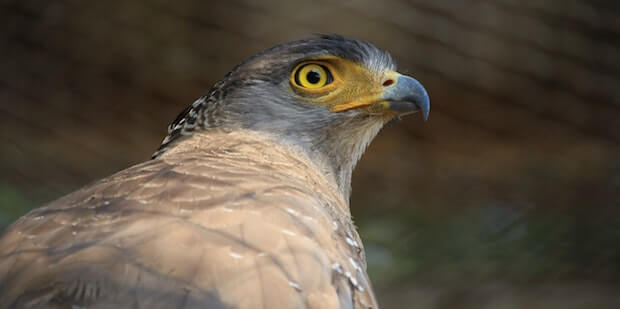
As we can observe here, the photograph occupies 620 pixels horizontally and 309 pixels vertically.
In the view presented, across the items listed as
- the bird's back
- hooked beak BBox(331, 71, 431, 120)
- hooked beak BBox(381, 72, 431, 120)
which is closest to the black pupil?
hooked beak BBox(331, 71, 431, 120)

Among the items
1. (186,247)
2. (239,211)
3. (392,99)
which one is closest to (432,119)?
(392,99)

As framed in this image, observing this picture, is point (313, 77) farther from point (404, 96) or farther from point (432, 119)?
point (432, 119)

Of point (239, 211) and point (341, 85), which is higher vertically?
point (341, 85)

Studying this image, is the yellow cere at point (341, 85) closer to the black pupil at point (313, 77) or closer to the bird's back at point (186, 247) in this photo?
the black pupil at point (313, 77)

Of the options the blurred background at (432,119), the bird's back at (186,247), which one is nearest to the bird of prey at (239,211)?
the bird's back at (186,247)

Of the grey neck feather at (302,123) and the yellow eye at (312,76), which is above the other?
the yellow eye at (312,76)

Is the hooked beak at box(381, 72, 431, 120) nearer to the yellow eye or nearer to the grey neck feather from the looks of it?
the grey neck feather

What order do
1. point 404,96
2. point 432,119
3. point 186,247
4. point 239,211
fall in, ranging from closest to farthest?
point 186,247, point 239,211, point 404,96, point 432,119
